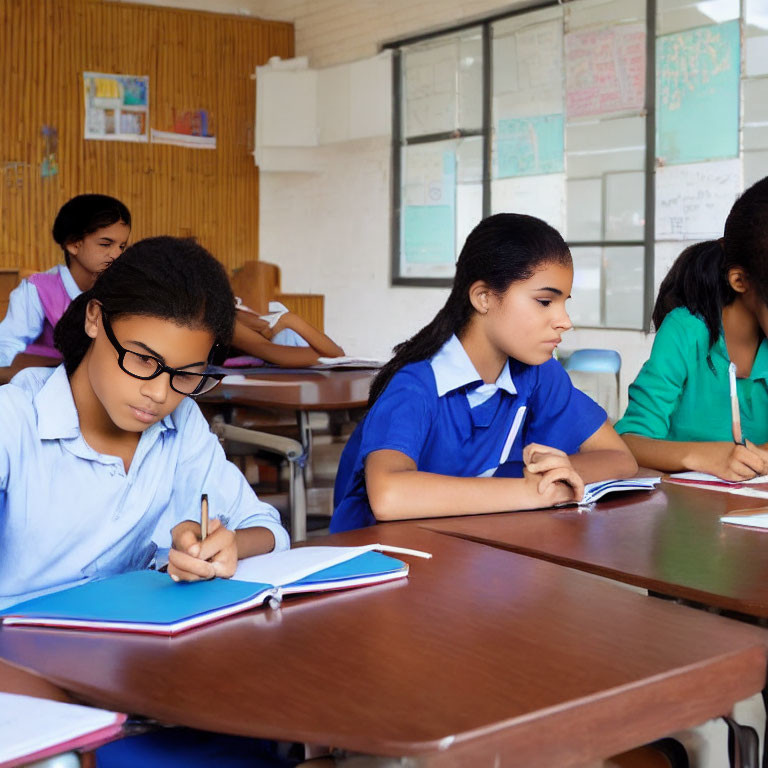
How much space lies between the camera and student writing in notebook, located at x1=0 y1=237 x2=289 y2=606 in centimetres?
143

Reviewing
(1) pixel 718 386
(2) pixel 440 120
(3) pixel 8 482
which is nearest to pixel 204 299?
(3) pixel 8 482

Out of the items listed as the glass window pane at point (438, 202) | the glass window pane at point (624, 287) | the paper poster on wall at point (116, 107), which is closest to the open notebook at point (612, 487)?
the glass window pane at point (624, 287)

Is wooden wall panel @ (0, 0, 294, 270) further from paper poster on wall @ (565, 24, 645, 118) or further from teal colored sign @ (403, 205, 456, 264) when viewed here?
paper poster on wall @ (565, 24, 645, 118)

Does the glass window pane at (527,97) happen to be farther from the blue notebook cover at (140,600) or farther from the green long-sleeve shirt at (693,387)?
the blue notebook cover at (140,600)

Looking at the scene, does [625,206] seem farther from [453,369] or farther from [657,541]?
[657,541]

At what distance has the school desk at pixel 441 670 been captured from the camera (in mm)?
838

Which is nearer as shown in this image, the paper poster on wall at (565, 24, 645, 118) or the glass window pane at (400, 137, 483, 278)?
the paper poster on wall at (565, 24, 645, 118)

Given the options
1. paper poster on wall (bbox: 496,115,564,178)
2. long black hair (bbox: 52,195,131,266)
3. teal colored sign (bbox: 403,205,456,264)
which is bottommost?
long black hair (bbox: 52,195,131,266)

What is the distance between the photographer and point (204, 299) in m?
1.48

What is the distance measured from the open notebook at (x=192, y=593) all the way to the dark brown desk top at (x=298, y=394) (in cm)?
173

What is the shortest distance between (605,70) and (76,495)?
520 cm

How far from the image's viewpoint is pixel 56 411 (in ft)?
4.84

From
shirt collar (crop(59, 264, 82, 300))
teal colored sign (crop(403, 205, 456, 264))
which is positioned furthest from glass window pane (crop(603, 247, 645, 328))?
shirt collar (crop(59, 264, 82, 300))

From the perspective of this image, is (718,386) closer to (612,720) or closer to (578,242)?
(612,720)
